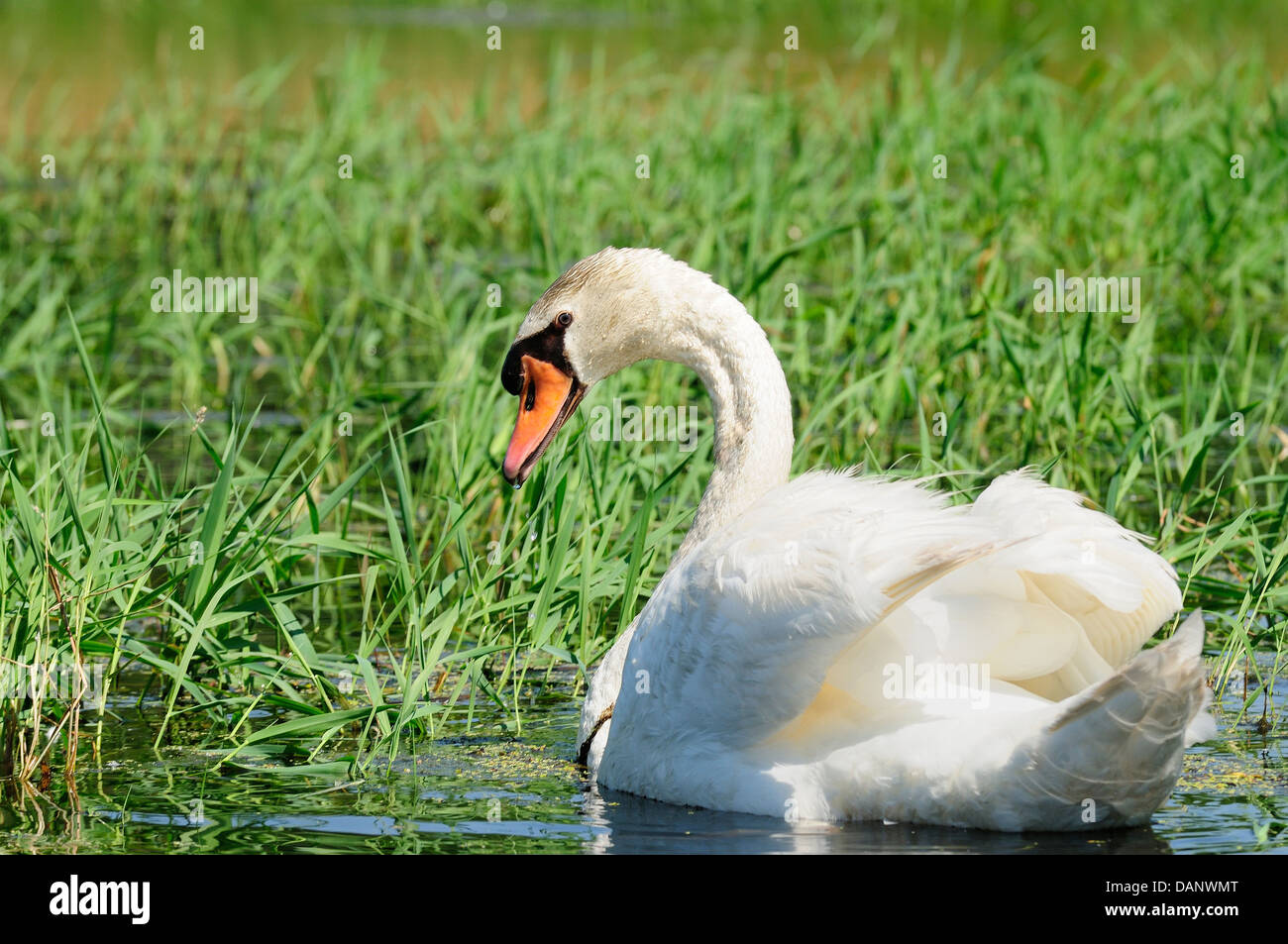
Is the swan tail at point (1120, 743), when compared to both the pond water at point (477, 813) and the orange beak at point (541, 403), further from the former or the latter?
the orange beak at point (541, 403)

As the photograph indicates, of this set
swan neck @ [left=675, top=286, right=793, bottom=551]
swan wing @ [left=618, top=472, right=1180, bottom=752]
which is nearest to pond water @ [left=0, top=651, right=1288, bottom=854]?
swan wing @ [left=618, top=472, right=1180, bottom=752]

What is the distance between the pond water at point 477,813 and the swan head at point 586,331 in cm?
87

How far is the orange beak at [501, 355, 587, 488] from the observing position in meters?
5.69

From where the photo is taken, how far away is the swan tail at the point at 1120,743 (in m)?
4.14

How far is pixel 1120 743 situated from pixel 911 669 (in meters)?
A: 0.52

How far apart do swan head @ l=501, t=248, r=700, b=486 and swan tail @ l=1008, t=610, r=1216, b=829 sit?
1.80 metres

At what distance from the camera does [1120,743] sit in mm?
4254

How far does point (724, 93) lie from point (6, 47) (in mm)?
10597

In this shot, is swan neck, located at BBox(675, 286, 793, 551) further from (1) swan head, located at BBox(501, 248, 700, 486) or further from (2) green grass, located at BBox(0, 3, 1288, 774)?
(2) green grass, located at BBox(0, 3, 1288, 774)

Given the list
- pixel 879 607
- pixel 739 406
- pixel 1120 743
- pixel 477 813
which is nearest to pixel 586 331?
pixel 739 406

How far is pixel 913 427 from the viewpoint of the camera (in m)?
8.49

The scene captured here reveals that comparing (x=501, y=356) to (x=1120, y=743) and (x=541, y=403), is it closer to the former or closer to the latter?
(x=541, y=403)
